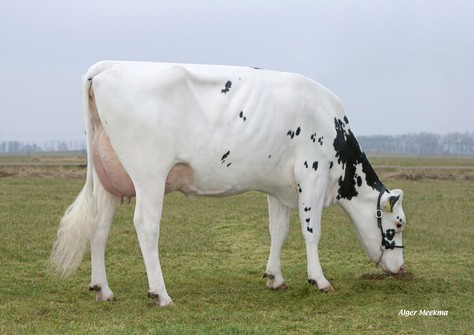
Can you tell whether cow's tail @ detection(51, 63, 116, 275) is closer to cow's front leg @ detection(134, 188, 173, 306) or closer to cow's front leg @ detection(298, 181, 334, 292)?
cow's front leg @ detection(134, 188, 173, 306)

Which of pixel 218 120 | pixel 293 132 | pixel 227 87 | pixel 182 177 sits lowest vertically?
pixel 182 177

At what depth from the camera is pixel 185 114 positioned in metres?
7.34

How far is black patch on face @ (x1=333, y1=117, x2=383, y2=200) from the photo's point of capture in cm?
858

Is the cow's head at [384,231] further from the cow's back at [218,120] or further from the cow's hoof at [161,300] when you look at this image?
the cow's hoof at [161,300]

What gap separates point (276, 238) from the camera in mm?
8828

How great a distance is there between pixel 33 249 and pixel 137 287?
3.76m

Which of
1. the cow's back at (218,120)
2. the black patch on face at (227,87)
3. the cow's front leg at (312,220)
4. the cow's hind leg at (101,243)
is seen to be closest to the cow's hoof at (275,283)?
the cow's front leg at (312,220)

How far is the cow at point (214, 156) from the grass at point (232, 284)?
0.48 metres

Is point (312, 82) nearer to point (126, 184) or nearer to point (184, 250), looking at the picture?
point (126, 184)

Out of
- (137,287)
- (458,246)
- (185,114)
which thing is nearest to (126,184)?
(185,114)

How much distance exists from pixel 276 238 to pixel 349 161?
1454mm

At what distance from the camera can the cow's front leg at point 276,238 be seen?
8.62 meters

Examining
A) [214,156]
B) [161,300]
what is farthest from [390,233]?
[161,300]

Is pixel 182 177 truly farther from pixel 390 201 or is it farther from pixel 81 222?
pixel 390 201
